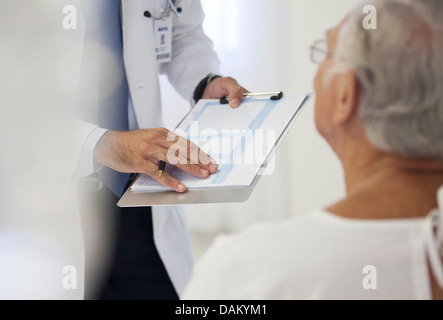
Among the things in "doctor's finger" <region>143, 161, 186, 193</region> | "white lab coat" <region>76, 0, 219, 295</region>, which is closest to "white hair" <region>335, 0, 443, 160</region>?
"doctor's finger" <region>143, 161, 186, 193</region>

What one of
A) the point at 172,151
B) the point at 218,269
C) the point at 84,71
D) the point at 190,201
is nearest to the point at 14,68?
the point at 84,71

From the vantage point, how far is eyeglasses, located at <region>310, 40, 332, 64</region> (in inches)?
29.9

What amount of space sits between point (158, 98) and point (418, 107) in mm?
791

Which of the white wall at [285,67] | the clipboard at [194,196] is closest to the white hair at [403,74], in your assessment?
the clipboard at [194,196]

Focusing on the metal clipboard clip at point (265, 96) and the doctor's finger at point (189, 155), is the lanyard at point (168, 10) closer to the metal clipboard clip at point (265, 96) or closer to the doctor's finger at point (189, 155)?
the metal clipboard clip at point (265, 96)

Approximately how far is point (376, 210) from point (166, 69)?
3.11 feet

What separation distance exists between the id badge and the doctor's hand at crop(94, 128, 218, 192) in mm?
314

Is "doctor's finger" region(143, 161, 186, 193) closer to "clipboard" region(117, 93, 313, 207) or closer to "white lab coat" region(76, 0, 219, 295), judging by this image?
"clipboard" region(117, 93, 313, 207)

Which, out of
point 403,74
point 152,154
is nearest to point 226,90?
point 152,154

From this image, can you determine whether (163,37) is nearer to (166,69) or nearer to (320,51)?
(166,69)

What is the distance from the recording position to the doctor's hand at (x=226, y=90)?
1194 millimetres

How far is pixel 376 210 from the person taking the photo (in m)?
0.65

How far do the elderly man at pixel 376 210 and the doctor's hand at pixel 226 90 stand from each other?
492 mm

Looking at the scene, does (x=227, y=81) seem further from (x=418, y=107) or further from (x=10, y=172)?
(x=418, y=107)
